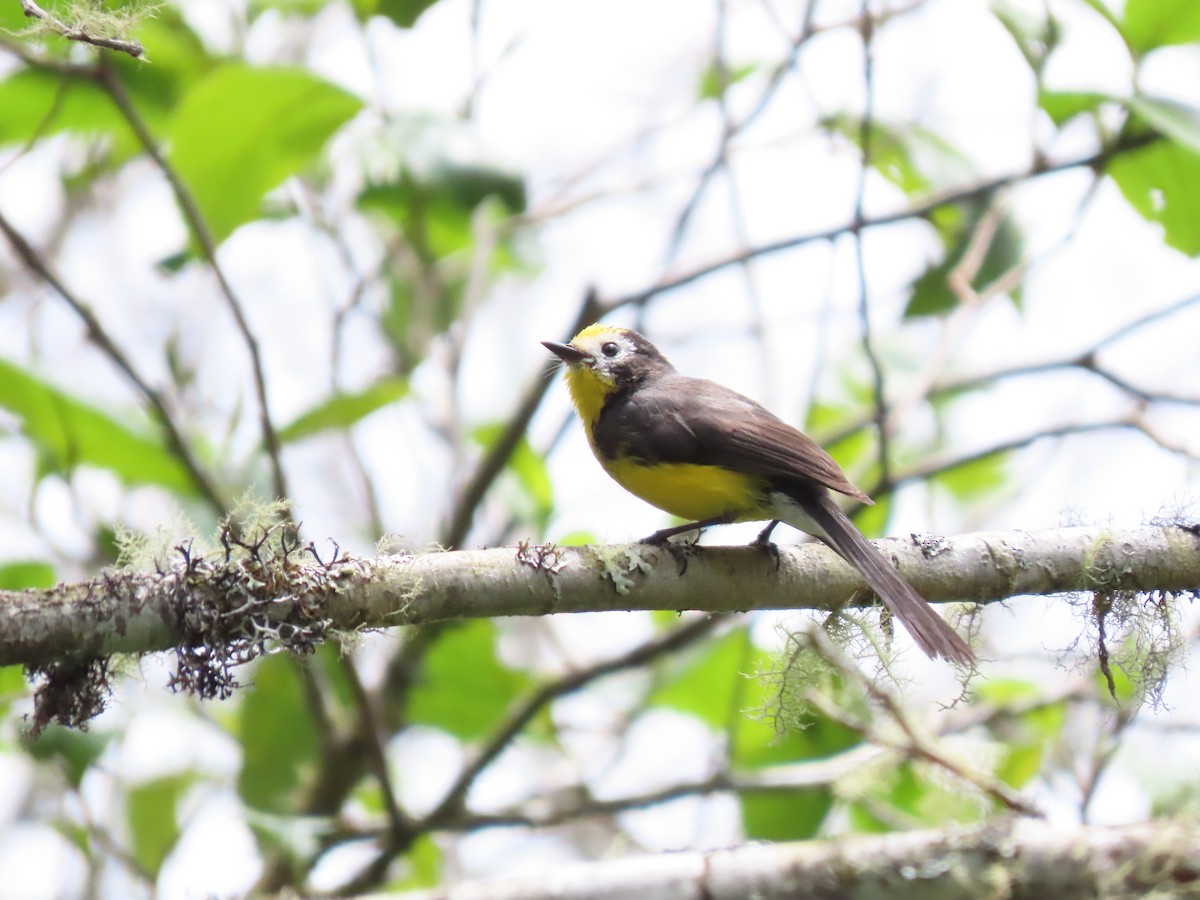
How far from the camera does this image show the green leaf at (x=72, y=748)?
3.55m

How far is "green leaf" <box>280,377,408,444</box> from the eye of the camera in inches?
161

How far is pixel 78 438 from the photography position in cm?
391

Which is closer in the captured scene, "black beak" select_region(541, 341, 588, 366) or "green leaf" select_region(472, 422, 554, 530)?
"black beak" select_region(541, 341, 588, 366)

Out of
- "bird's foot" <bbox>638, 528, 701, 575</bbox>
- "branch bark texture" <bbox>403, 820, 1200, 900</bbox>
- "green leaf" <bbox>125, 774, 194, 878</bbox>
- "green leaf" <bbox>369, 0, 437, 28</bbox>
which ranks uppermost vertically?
"green leaf" <bbox>369, 0, 437, 28</bbox>

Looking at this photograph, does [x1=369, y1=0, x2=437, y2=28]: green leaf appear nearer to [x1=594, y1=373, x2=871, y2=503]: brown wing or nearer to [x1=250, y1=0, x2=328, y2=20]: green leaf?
[x1=250, y1=0, x2=328, y2=20]: green leaf

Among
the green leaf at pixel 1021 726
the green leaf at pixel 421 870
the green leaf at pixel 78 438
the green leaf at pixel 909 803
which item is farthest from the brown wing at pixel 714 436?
the green leaf at pixel 421 870

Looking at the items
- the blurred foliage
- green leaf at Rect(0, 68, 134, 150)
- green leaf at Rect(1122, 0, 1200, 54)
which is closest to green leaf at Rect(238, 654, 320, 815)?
the blurred foliage

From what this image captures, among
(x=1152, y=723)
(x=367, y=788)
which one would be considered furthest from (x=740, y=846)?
(x=367, y=788)

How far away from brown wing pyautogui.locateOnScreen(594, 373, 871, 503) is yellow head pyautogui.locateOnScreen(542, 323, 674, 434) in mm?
173

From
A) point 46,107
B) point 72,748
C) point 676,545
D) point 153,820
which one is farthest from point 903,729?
point 46,107

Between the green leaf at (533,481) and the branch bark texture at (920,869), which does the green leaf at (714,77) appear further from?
the branch bark texture at (920,869)

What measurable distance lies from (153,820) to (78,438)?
→ 141cm

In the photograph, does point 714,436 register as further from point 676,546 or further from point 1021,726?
point 1021,726

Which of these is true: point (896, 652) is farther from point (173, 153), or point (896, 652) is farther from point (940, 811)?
point (173, 153)
